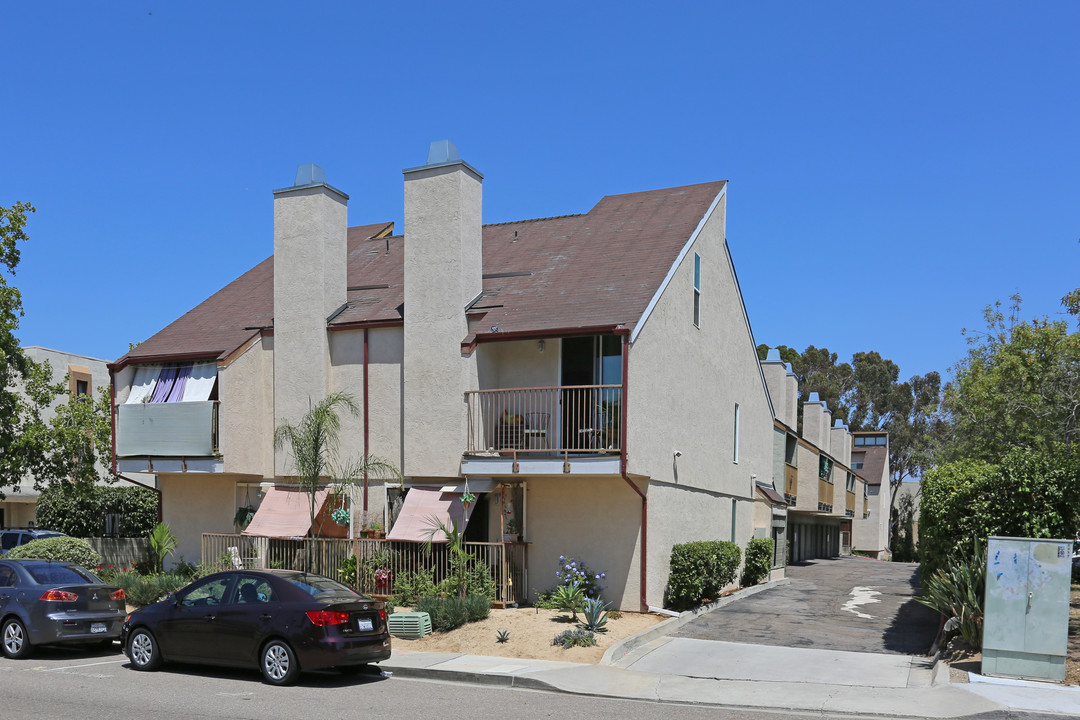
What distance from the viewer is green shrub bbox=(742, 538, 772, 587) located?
79.0 feet

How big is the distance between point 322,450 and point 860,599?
12.5m

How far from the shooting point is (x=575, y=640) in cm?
1452

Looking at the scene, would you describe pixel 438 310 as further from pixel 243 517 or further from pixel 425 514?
pixel 243 517

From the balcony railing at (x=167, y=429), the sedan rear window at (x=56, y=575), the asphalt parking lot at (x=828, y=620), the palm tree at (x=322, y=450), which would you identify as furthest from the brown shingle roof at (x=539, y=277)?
the sedan rear window at (x=56, y=575)

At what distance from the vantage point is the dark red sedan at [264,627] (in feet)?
38.3

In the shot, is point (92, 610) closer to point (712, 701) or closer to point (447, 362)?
point (447, 362)

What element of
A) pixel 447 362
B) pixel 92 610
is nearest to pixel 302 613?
pixel 92 610

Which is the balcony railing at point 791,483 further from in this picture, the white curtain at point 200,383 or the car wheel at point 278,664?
the car wheel at point 278,664

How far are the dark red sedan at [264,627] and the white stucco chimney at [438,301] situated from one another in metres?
5.89

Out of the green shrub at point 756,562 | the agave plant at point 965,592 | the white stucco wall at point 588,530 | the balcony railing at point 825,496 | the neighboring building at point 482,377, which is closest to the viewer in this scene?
the agave plant at point 965,592

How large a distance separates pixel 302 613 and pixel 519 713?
311 centimetres

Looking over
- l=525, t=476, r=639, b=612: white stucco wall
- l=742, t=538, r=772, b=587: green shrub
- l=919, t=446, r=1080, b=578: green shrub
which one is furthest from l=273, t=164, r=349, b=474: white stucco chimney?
l=919, t=446, r=1080, b=578: green shrub

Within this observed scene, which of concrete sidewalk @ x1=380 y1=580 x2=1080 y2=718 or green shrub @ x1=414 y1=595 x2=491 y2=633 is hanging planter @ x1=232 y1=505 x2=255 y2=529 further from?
concrete sidewalk @ x1=380 y1=580 x2=1080 y2=718

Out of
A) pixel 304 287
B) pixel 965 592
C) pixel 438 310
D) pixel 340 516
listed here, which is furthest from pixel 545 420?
pixel 965 592
